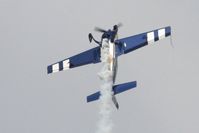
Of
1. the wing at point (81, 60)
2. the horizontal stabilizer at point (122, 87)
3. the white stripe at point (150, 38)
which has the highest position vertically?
the white stripe at point (150, 38)

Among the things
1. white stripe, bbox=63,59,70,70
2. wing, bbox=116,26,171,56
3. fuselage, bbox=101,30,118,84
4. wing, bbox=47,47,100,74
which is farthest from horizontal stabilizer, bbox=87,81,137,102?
white stripe, bbox=63,59,70,70

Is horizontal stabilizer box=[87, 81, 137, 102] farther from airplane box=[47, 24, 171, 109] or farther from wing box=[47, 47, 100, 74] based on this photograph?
wing box=[47, 47, 100, 74]

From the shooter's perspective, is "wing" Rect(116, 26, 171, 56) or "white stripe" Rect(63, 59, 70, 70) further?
"white stripe" Rect(63, 59, 70, 70)

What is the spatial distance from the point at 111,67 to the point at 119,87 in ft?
5.28

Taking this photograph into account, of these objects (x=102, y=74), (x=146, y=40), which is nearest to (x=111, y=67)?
(x=102, y=74)

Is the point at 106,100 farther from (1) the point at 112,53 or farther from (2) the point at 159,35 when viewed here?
(2) the point at 159,35

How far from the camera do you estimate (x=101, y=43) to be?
→ 71125mm

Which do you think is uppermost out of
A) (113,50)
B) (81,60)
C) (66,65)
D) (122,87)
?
(113,50)

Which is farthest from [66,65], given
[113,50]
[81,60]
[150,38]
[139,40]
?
[150,38]

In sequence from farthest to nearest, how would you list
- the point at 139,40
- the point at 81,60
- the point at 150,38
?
the point at 150,38 < the point at 139,40 < the point at 81,60

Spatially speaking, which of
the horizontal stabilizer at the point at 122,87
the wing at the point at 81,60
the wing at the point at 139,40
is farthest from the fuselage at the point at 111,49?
the wing at the point at 81,60

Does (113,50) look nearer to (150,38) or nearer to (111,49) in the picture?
(111,49)

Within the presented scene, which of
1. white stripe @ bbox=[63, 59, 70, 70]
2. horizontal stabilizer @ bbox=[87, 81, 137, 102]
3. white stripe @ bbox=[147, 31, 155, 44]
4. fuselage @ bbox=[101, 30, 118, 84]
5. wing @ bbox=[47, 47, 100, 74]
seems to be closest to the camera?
horizontal stabilizer @ bbox=[87, 81, 137, 102]

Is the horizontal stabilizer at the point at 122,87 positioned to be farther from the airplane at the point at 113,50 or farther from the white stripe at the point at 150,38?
the white stripe at the point at 150,38
